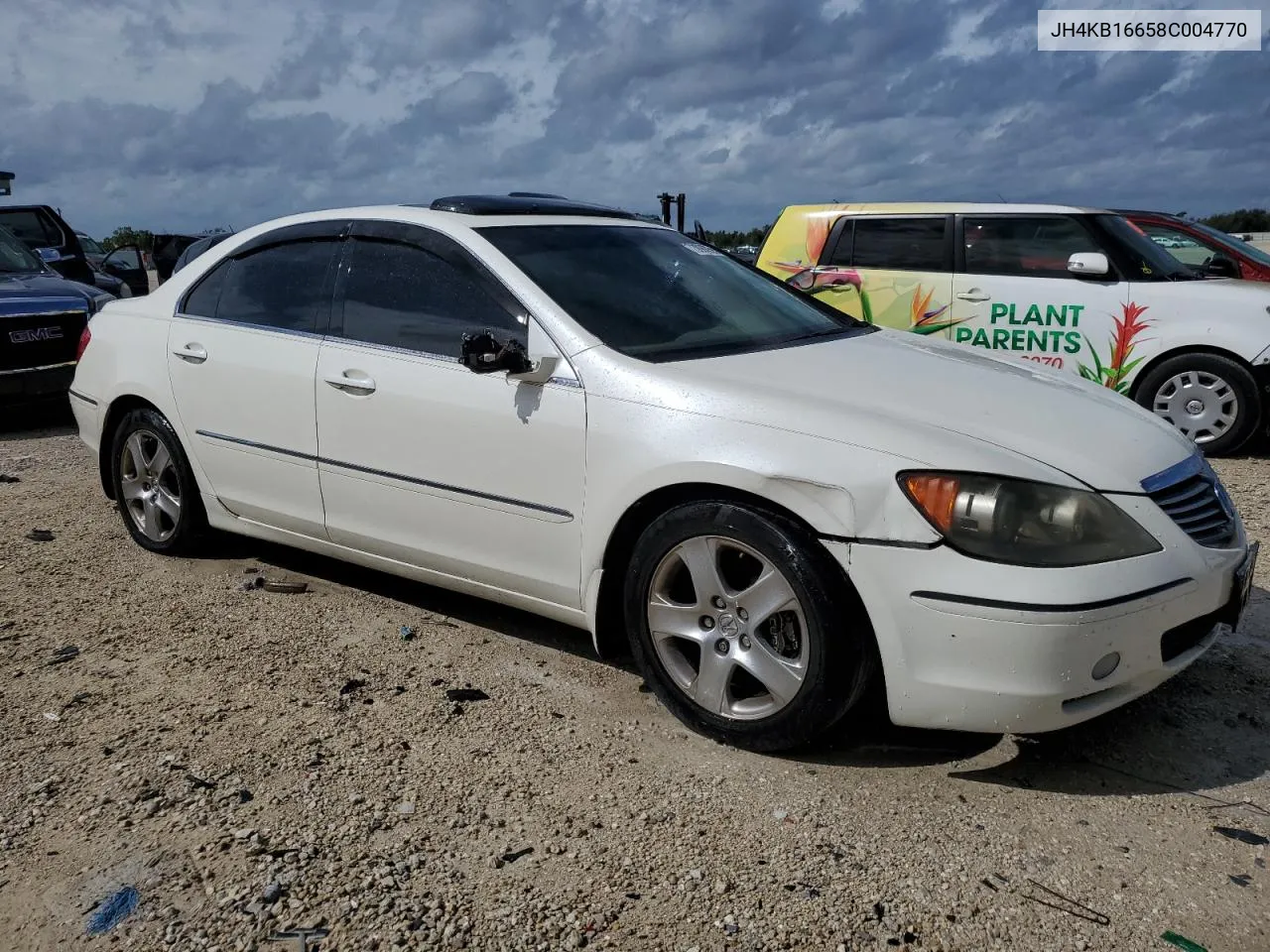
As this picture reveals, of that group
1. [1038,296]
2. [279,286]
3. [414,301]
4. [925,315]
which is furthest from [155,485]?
[1038,296]

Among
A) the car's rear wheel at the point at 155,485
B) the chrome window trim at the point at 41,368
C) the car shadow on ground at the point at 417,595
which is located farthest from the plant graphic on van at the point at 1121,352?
the chrome window trim at the point at 41,368

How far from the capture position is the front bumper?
108 inches

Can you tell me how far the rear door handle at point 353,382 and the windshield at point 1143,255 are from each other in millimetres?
5687

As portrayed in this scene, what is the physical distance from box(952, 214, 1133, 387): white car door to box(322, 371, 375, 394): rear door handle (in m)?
5.06

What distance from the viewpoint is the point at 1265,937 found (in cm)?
242

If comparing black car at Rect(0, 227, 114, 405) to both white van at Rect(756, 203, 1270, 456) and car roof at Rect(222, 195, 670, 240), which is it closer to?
car roof at Rect(222, 195, 670, 240)

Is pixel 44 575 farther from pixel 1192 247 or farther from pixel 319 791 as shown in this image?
pixel 1192 247

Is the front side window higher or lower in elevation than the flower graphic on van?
higher

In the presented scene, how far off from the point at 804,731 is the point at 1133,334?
552 cm

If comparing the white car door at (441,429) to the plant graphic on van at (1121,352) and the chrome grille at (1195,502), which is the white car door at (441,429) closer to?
the chrome grille at (1195,502)

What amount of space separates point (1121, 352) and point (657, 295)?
4.84 metres

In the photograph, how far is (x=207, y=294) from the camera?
472cm

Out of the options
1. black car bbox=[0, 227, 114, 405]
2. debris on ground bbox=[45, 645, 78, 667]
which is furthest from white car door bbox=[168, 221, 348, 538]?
black car bbox=[0, 227, 114, 405]

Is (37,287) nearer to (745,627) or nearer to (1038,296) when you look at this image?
(1038,296)
